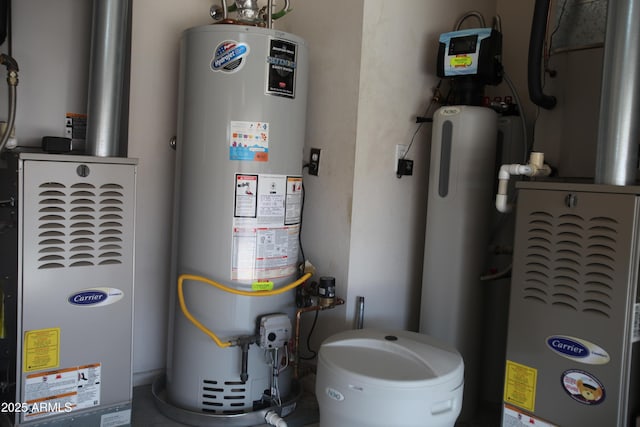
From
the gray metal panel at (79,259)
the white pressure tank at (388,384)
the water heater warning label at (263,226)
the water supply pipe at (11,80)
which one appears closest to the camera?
the white pressure tank at (388,384)

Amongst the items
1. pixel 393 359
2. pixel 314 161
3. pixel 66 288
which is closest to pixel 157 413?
pixel 66 288

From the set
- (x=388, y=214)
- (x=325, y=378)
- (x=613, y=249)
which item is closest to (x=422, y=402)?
(x=325, y=378)

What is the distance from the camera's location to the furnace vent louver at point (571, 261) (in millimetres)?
1458

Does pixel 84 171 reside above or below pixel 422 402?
above

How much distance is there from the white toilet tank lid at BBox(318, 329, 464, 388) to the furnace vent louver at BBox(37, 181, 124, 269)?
863 mm

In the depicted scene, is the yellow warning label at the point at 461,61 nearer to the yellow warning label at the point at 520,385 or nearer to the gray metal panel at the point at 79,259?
the yellow warning label at the point at 520,385

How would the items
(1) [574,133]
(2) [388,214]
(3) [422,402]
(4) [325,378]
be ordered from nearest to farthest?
(3) [422,402] → (4) [325,378] → (1) [574,133] → (2) [388,214]

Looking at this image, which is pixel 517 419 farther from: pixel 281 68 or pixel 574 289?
pixel 281 68

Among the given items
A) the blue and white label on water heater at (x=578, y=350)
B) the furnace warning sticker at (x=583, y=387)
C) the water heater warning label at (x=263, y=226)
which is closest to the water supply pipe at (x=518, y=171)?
the blue and white label on water heater at (x=578, y=350)

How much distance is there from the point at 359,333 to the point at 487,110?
1.14 metres

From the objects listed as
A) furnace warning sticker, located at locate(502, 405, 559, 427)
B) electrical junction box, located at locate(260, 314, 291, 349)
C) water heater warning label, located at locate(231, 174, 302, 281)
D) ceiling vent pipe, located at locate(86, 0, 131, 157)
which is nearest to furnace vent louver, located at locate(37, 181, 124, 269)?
ceiling vent pipe, located at locate(86, 0, 131, 157)

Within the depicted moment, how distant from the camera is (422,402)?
1539mm

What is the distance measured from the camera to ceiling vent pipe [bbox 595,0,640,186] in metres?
1.51

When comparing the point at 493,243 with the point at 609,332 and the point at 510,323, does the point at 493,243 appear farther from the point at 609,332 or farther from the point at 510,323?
the point at 609,332
